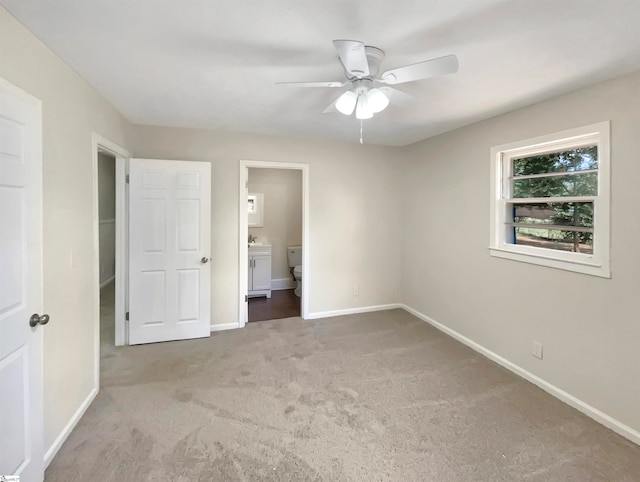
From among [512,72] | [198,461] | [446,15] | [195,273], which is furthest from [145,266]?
[512,72]

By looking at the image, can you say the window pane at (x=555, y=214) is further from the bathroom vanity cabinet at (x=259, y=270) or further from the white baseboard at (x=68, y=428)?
the white baseboard at (x=68, y=428)

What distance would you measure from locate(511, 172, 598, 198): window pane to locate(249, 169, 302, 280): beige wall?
376 cm

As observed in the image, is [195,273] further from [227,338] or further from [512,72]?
[512,72]

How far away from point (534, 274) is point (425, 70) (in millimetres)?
2069

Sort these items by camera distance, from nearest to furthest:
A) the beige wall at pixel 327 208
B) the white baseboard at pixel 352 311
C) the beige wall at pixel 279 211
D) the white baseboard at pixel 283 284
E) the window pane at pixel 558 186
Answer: the window pane at pixel 558 186 → the beige wall at pixel 327 208 → the white baseboard at pixel 352 311 → the beige wall at pixel 279 211 → the white baseboard at pixel 283 284

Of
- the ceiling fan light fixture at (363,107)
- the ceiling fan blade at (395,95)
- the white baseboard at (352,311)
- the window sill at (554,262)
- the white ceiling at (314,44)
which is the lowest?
the white baseboard at (352,311)

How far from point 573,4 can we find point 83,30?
234 cm

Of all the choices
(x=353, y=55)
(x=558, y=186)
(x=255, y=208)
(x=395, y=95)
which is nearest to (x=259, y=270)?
(x=255, y=208)

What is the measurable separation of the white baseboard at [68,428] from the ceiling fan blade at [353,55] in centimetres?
261

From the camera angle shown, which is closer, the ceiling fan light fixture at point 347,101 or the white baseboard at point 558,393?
the ceiling fan light fixture at point 347,101

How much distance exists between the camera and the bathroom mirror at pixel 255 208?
5695 millimetres

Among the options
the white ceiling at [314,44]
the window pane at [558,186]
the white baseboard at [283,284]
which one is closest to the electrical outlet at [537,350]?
the window pane at [558,186]

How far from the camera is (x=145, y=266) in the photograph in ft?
10.9

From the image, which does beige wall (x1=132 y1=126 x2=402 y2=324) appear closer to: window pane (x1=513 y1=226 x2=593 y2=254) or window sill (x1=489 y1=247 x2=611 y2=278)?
window sill (x1=489 y1=247 x2=611 y2=278)
